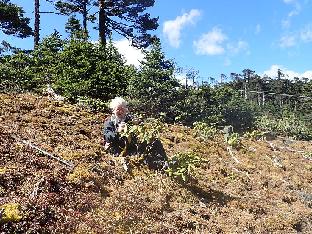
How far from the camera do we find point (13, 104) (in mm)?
12867

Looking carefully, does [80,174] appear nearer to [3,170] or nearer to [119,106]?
[3,170]

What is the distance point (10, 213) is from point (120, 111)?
4562 mm

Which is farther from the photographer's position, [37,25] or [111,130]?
[37,25]

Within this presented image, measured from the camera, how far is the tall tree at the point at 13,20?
91.0ft

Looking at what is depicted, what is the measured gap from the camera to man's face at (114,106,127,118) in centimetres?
1060

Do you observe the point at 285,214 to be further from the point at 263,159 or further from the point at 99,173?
the point at 263,159

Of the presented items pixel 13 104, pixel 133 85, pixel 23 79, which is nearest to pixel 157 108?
pixel 133 85

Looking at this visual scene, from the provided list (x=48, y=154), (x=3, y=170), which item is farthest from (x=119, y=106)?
(x=3, y=170)

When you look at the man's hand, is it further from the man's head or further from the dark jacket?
the man's head

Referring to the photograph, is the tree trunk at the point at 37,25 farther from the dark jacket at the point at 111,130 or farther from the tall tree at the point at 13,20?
the dark jacket at the point at 111,130

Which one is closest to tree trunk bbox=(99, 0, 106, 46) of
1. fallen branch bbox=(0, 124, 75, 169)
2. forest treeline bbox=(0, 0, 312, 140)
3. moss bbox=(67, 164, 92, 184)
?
forest treeline bbox=(0, 0, 312, 140)

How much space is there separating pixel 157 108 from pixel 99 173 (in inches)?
521

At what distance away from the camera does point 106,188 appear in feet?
28.7

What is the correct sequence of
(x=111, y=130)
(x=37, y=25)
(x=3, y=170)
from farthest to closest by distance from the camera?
(x=37, y=25), (x=111, y=130), (x=3, y=170)
